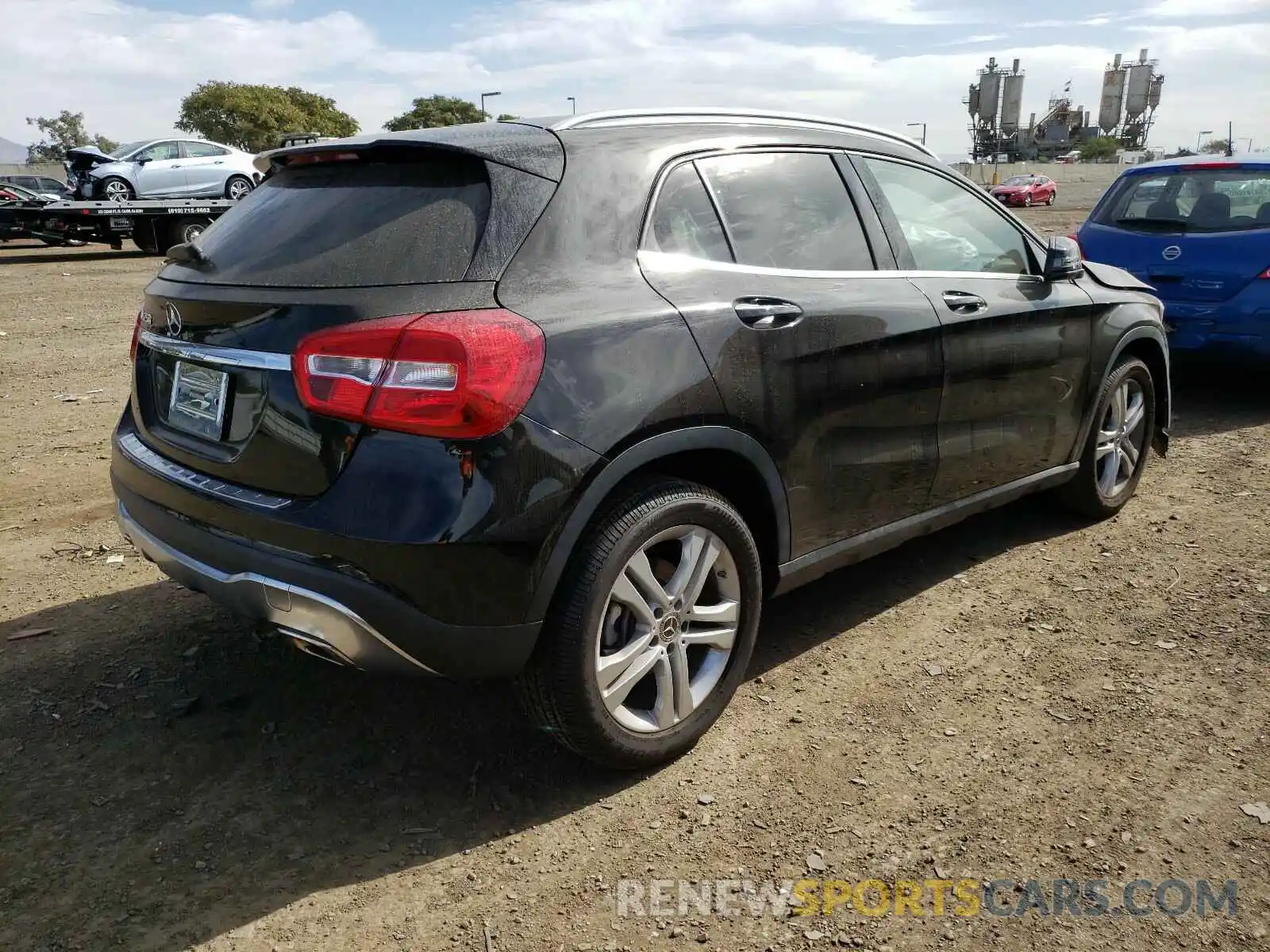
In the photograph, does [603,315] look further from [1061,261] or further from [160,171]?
[160,171]

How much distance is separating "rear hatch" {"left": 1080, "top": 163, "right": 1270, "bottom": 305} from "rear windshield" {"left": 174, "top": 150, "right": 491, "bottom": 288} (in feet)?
19.5

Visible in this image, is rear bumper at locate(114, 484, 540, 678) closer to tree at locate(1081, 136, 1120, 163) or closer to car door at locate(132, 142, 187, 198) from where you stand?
car door at locate(132, 142, 187, 198)

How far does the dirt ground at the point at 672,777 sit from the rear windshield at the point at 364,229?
1389 millimetres

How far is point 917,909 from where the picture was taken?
2.42 meters

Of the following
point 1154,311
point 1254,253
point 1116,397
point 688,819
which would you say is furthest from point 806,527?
point 1254,253

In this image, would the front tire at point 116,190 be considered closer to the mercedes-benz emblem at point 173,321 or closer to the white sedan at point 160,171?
the white sedan at point 160,171

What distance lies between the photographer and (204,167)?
2066 cm

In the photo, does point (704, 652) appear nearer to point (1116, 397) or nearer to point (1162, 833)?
point (1162, 833)

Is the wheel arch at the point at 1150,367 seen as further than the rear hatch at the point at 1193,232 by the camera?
No

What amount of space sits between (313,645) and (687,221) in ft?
5.14

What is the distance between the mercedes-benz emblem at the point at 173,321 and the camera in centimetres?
286

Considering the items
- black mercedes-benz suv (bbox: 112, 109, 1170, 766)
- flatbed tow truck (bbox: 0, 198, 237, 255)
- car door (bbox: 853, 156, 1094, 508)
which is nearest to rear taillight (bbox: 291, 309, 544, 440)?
black mercedes-benz suv (bbox: 112, 109, 1170, 766)

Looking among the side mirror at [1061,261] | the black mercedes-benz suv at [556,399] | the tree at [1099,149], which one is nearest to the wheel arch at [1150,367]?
the side mirror at [1061,261]

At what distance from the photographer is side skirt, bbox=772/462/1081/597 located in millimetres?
3322
